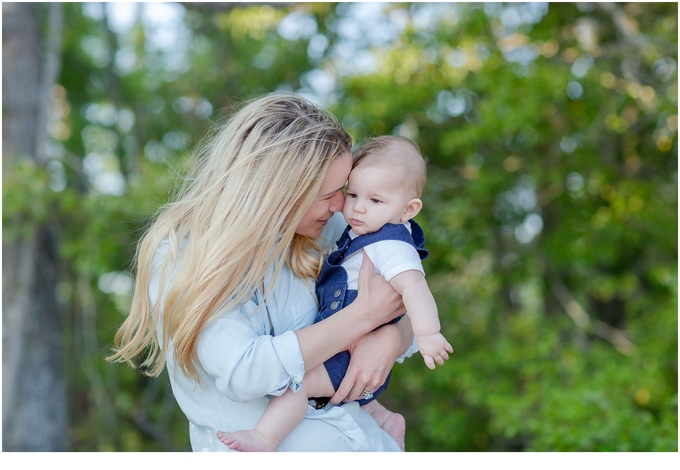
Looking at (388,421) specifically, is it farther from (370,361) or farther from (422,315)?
(422,315)

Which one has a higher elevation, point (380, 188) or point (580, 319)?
point (380, 188)

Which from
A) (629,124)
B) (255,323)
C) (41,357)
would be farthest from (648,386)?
(41,357)

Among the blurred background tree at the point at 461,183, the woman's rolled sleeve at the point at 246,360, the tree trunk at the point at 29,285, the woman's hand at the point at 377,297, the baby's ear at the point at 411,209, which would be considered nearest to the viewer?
the woman's rolled sleeve at the point at 246,360

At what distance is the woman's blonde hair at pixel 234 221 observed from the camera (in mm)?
1482

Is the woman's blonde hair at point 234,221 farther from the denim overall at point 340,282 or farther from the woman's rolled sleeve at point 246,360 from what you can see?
the denim overall at point 340,282

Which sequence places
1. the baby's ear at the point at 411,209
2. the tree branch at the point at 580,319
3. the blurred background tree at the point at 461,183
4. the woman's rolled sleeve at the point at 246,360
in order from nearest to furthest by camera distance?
the woman's rolled sleeve at the point at 246,360, the baby's ear at the point at 411,209, the blurred background tree at the point at 461,183, the tree branch at the point at 580,319

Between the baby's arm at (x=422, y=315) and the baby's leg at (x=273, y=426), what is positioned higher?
the baby's arm at (x=422, y=315)

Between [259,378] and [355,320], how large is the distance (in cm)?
28

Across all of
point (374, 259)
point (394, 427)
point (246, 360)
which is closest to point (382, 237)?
point (374, 259)

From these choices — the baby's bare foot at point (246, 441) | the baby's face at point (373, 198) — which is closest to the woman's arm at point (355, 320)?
the baby's face at point (373, 198)

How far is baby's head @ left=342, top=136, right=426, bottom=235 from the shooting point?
1.67 metres

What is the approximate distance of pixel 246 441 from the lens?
149cm

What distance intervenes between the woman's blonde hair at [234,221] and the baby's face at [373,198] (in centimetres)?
10

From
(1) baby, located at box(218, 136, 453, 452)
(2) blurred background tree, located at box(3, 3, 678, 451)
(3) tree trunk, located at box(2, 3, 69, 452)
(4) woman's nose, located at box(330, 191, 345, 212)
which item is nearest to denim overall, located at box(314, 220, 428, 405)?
(1) baby, located at box(218, 136, 453, 452)
